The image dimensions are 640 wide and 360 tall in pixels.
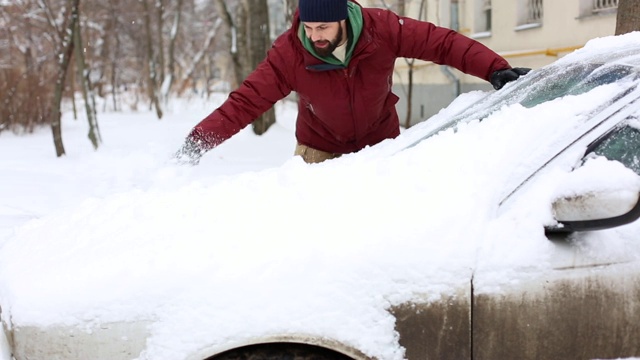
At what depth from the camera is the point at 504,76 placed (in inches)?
107

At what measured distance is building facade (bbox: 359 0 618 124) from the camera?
916cm

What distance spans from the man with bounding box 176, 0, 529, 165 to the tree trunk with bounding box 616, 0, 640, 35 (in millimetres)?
1910

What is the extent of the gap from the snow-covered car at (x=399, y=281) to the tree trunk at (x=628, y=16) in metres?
2.83

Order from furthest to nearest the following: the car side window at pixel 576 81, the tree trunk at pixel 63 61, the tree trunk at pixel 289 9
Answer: the tree trunk at pixel 289 9, the tree trunk at pixel 63 61, the car side window at pixel 576 81

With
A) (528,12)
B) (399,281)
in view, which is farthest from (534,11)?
(399,281)

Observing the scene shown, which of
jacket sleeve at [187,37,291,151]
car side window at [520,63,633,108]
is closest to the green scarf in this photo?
jacket sleeve at [187,37,291,151]

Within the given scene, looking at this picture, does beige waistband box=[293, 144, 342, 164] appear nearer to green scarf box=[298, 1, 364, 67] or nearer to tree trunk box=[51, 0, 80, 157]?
green scarf box=[298, 1, 364, 67]

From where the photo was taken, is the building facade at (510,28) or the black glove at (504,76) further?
the building facade at (510,28)

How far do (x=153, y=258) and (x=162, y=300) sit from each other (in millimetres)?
129

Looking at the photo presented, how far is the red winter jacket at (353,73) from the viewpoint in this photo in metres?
2.91

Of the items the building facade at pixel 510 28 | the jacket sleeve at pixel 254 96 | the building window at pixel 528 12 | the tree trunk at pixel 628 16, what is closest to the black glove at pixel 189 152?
the jacket sleeve at pixel 254 96

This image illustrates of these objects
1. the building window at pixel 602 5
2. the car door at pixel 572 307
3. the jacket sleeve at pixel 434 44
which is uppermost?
the building window at pixel 602 5

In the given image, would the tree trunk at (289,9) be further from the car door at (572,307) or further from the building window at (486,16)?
the car door at (572,307)

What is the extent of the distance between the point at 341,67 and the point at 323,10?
0.28m
